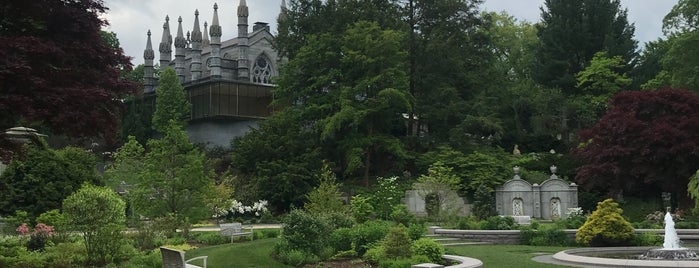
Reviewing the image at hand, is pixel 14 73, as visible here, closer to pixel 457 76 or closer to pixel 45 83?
pixel 45 83

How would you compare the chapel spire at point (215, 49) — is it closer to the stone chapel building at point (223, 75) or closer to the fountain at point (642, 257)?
the stone chapel building at point (223, 75)

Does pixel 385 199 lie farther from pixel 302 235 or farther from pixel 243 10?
pixel 243 10

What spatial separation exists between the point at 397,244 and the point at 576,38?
43.3m

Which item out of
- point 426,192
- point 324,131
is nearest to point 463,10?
point 324,131

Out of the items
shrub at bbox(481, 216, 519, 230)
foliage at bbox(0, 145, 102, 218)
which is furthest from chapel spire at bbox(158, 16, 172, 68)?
shrub at bbox(481, 216, 519, 230)

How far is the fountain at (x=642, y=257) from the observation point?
15570mm

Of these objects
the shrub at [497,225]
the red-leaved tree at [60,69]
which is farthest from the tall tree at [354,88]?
the red-leaved tree at [60,69]

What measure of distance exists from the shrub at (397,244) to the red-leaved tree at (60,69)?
20.8 ft

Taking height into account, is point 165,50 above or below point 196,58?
above

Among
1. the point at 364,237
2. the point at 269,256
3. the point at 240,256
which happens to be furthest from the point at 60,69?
the point at 364,237

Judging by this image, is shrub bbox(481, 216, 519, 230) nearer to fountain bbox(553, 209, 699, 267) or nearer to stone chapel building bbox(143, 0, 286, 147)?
fountain bbox(553, 209, 699, 267)

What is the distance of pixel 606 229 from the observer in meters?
22.6

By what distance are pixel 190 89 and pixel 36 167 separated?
101 feet

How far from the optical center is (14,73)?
11328mm
